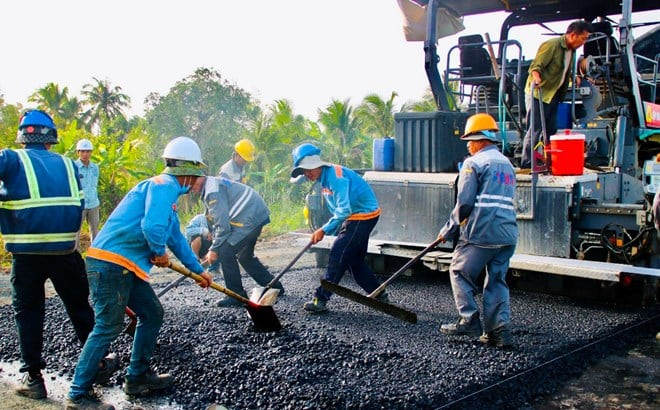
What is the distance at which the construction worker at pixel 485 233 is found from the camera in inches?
188

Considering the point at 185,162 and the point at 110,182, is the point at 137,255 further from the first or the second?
the point at 110,182

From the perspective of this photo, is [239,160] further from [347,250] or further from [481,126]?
[481,126]

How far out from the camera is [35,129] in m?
4.01

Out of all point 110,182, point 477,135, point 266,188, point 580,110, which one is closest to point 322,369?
point 477,135

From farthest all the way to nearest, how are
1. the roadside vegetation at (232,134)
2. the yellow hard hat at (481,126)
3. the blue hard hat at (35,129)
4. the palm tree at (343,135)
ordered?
the palm tree at (343,135) → the roadside vegetation at (232,134) → the yellow hard hat at (481,126) → the blue hard hat at (35,129)

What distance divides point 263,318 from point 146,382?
1174 mm

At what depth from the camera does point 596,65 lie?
22.0ft

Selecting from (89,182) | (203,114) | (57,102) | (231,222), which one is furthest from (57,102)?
(231,222)

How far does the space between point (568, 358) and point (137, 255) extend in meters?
3.03

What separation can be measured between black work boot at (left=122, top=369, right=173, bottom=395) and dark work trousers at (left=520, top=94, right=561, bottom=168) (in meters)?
4.22

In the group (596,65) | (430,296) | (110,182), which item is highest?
(596,65)

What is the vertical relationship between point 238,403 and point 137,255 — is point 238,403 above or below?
below

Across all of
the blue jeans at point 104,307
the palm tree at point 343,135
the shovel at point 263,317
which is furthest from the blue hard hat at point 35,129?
the palm tree at point 343,135

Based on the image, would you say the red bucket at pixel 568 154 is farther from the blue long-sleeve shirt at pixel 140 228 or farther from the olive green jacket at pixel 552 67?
the blue long-sleeve shirt at pixel 140 228
